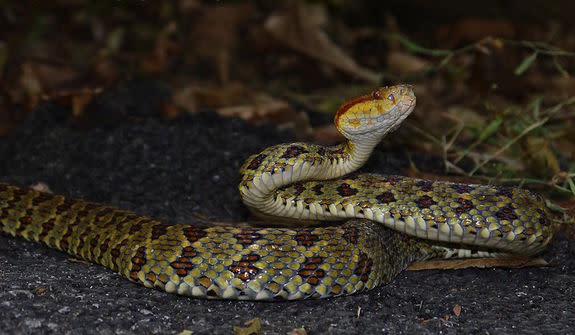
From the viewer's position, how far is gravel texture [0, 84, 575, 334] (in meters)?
3.81

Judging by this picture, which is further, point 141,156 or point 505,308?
point 141,156

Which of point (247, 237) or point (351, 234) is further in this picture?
point (351, 234)

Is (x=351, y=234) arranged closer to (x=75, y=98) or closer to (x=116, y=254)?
(x=116, y=254)

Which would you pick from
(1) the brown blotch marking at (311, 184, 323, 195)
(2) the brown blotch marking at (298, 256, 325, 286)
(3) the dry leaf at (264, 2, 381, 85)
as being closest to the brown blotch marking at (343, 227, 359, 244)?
(2) the brown blotch marking at (298, 256, 325, 286)

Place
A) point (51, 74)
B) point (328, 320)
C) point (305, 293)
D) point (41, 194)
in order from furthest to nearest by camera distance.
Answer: point (51, 74) < point (41, 194) < point (305, 293) < point (328, 320)

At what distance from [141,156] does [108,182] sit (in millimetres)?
377

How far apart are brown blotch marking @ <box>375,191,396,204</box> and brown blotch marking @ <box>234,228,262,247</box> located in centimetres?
92

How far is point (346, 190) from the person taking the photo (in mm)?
4727

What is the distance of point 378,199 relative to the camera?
15.1 feet

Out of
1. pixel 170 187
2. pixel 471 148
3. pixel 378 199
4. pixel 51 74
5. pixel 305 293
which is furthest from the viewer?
pixel 51 74

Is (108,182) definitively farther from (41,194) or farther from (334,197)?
(334,197)

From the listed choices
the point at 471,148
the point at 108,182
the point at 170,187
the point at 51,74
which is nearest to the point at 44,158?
the point at 108,182

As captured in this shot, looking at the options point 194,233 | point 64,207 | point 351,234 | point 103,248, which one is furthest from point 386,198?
point 64,207

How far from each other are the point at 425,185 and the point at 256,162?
1187 mm
